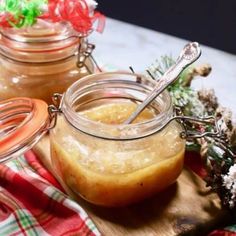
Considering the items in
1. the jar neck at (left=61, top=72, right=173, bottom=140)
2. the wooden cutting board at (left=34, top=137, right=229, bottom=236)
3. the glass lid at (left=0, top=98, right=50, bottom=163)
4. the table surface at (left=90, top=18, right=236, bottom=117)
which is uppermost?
the jar neck at (left=61, top=72, right=173, bottom=140)

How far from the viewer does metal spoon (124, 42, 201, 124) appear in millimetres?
734

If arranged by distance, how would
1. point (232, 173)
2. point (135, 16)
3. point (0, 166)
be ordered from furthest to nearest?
1. point (135, 16)
2. point (0, 166)
3. point (232, 173)

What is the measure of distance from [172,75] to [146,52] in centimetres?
50

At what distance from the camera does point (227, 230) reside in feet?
2.30

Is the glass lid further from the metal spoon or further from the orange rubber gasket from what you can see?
the metal spoon

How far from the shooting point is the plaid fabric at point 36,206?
0.70 m

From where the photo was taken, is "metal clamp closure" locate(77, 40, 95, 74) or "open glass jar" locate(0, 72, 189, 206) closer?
"open glass jar" locate(0, 72, 189, 206)

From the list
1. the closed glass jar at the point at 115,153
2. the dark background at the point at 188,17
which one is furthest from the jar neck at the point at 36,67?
the dark background at the point at 188,17

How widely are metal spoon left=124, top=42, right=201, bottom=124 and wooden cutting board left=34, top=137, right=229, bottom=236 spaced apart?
0.35 ft

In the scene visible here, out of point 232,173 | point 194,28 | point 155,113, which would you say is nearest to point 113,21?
point 194,28

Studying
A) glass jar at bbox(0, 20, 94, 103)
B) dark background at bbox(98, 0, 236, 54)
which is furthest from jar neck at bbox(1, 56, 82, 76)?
dark background at bbox(98, 0, 236, 54)

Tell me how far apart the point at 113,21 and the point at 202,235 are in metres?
0.74

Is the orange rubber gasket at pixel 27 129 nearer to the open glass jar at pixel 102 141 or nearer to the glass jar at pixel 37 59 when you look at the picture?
the open glass jar at pixel 102 141

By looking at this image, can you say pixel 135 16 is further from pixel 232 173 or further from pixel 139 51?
pixel 232 173
